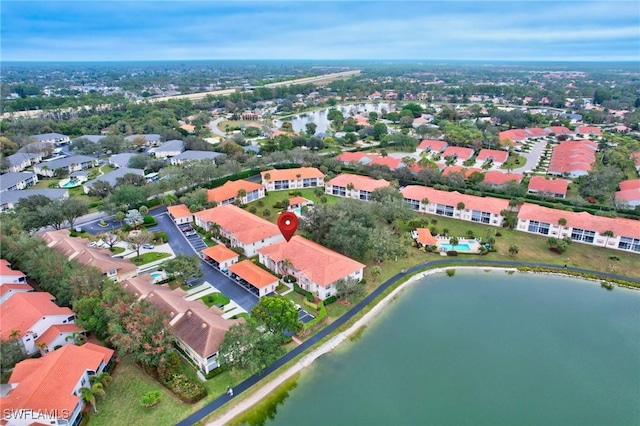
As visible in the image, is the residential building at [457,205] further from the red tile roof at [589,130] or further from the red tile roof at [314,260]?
the red tile roof at [589,130]

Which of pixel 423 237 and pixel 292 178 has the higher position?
pixel 292 178

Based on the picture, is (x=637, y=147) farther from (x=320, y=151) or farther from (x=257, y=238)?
(x=257, y=238)

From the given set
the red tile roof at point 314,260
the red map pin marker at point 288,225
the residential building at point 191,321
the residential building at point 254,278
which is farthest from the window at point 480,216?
the residential building at point 191,321

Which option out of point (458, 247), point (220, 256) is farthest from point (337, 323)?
point (458, 247)

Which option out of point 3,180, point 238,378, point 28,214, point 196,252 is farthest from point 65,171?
point 238,378

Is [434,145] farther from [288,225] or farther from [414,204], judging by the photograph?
[288,225]

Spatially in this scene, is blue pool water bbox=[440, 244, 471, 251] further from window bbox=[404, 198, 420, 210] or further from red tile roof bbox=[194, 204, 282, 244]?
red tile roof bbox=[194, 204, 282, 244]

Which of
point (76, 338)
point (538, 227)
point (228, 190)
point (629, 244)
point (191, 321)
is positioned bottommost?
point (629, 244)
